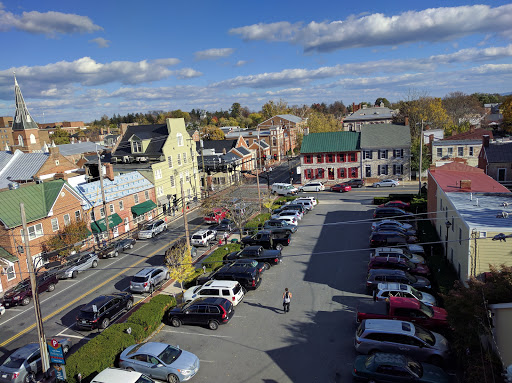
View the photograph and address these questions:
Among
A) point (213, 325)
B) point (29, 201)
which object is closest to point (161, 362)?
point (213, 325)

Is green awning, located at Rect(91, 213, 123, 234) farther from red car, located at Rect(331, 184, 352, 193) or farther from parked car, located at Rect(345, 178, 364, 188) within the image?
parked car, located at Rect(345, 178, 364, 188)

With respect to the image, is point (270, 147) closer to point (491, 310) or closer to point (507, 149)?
point (507, 149)

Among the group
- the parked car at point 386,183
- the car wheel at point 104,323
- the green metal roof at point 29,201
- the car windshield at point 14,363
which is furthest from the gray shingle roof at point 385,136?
the car windshield at point 14,363

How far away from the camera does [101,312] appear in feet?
73.3

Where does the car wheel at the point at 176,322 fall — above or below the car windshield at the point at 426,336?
below

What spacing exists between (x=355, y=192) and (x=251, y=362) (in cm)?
4071

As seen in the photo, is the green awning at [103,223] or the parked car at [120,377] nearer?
the parked car at [120,377]

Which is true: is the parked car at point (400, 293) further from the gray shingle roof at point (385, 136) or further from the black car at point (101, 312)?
the gray shingle roof at point (385, 136)

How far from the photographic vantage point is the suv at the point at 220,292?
22.6m

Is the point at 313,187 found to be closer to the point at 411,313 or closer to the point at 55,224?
the point at 55,224

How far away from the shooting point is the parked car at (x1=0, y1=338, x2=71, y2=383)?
17.1 metres

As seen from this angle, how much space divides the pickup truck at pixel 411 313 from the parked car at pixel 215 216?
85.8ft

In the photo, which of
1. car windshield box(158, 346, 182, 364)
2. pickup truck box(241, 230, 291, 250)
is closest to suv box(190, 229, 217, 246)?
pickup truck box(241, 230, 291, 250)

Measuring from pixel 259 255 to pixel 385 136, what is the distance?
39.2 m
